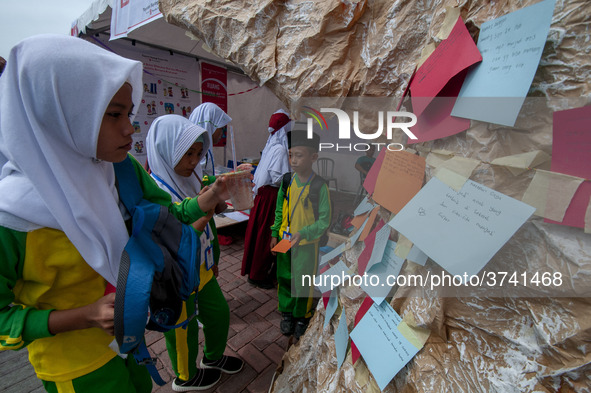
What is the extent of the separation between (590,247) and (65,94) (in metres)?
1.34

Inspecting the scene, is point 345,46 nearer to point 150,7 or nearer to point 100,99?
point 100,99

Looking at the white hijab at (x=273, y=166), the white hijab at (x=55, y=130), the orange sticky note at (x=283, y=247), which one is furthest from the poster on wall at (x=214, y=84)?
the white hijab at (x=55, y=130)

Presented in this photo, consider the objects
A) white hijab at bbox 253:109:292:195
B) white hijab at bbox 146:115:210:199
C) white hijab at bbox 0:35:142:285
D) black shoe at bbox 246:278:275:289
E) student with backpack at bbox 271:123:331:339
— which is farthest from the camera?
black shoe at bbox 246:278:275:289

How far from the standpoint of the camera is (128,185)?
3.54 feet

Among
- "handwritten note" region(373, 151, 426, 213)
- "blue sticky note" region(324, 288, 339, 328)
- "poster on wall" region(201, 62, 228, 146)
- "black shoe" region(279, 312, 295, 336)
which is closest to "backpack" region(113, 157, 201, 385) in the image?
"blue sticky note" region(324, 288, 339, 328)

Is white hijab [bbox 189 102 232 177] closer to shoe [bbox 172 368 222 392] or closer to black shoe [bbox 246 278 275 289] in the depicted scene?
black shoe [bbox 246 278 275 289]

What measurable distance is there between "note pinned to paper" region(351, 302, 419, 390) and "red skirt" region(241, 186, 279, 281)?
2.10m

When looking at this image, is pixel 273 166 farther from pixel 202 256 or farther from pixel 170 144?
pixel 202 256

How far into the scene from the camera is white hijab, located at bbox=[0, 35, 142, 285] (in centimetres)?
78

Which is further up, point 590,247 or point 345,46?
point 345,46

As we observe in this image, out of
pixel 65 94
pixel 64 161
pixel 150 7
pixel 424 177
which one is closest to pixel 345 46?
pixel 424 177

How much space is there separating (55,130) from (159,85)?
4.58 meters

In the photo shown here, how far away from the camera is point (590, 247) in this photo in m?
0.46

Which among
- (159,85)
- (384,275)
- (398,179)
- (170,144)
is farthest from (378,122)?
(159,85)
